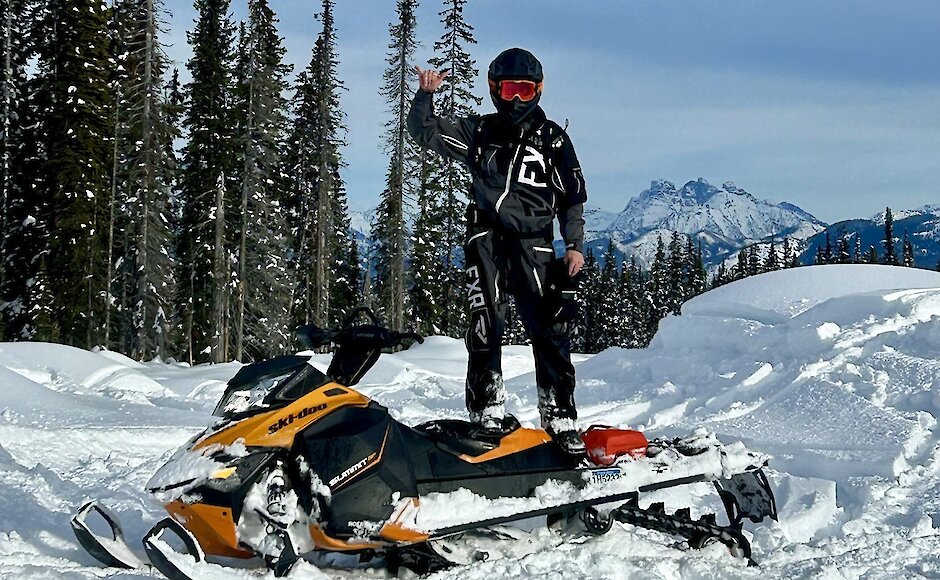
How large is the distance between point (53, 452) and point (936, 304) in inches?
345

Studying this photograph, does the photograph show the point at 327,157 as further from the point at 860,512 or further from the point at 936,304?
the point at 860,512

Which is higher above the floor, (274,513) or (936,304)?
(936,304)

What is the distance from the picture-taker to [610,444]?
3.97m

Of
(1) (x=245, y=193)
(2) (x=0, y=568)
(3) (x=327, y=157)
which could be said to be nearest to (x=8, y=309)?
(1) (x=245, y=193)

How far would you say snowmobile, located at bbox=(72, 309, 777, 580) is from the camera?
3.02m

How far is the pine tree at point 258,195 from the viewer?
29453mm

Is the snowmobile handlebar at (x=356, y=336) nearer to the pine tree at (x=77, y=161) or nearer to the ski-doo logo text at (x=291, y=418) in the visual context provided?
the ski-doo logo text at (x=291, y=418)

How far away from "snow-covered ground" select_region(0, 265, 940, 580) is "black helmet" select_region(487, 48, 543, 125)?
2295 mm

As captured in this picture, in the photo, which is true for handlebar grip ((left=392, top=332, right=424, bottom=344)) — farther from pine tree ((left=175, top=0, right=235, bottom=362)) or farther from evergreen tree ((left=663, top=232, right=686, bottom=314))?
evergreen tree ((left=663, top=232, right=686, bottom=314))

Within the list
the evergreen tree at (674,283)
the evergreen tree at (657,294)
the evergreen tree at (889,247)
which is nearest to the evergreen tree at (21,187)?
the evergreen tree at (657,294)

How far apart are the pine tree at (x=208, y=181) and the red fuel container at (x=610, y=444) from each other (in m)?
26.2

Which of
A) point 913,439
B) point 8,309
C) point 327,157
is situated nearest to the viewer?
point 913,439

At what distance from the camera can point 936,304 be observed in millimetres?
8305

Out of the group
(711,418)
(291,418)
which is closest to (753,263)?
(711,418)
